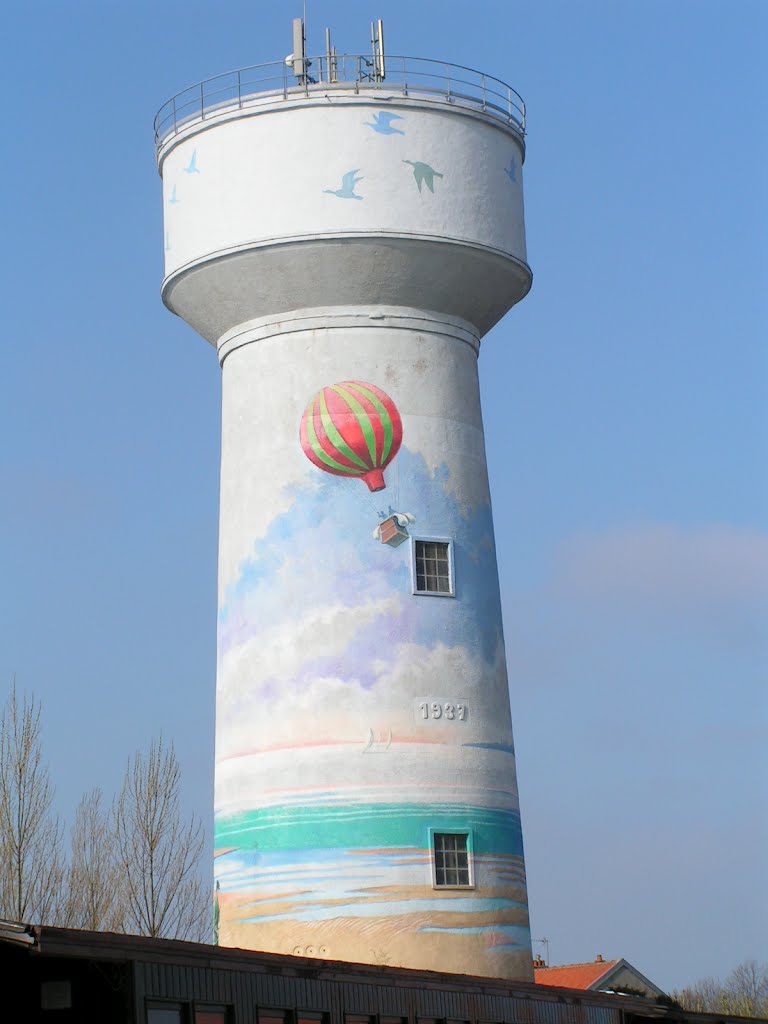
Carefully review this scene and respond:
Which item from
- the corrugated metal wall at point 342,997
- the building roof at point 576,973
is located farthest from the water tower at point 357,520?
the building roof at point 576,973

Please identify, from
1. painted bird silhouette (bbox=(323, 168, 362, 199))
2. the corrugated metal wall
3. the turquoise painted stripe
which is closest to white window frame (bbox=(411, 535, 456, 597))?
the turquoise painted stripe

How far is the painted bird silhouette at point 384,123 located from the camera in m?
30.6

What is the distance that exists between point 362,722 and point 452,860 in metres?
2.46

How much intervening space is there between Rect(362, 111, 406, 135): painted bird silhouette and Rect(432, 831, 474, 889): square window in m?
10.9

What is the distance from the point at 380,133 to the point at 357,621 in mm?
7665

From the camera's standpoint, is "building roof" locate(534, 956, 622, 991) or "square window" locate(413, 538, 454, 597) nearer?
"square window" locate(413, 538, 454, 597)

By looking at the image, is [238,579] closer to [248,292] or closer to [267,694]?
[267,694]

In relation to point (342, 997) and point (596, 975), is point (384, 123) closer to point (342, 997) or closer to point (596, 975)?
point (342, 997)

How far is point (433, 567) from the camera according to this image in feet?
99.5

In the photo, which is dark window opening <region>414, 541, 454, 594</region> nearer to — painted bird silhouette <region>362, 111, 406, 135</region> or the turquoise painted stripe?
the turquoise painted stripe

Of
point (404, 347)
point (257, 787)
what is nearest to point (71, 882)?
point (257, 787)

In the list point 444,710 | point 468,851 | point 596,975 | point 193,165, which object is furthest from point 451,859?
point 596,975

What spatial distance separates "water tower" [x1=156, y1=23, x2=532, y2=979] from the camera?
2891 centimetres

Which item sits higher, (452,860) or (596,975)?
(596,975)
